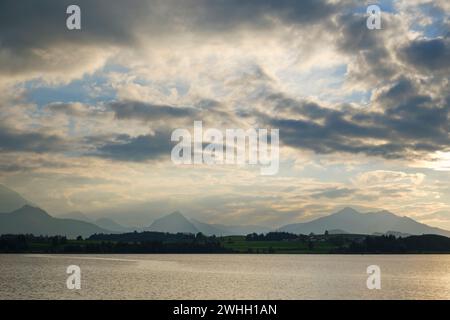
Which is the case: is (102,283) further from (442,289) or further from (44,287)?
(442,289)

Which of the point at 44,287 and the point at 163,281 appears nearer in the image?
the point at 44,287
